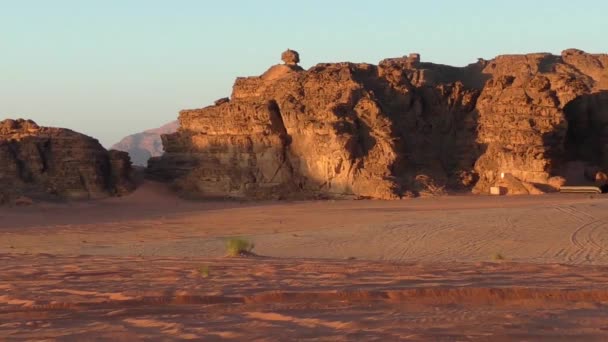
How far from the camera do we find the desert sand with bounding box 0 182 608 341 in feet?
19.7

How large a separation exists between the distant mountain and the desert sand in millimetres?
103457

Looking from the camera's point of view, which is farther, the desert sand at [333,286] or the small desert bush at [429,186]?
the small desert bush at [429,186]

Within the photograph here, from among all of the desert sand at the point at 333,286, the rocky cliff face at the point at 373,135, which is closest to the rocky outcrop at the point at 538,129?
the rocky cliff face at the point at 373,135

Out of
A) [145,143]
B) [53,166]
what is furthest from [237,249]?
[145,143]

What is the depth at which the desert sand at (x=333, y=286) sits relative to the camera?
19.7ft

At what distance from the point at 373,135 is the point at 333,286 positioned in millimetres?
19010

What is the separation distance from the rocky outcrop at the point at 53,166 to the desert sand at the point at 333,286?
900cm

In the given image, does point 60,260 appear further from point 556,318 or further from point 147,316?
point 556,318

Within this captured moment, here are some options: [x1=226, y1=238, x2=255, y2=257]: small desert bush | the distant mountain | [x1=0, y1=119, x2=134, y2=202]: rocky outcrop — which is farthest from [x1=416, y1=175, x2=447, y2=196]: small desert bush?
the distant mountain

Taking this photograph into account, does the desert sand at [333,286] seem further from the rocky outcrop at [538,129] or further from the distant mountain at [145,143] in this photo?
the distant mountain at [145,143]

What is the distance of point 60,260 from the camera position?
11352 millimetres

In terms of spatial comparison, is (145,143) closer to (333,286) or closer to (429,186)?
(429,186)

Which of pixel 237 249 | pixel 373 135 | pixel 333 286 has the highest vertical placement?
pixel 373 135

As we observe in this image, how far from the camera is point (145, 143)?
144 meters
